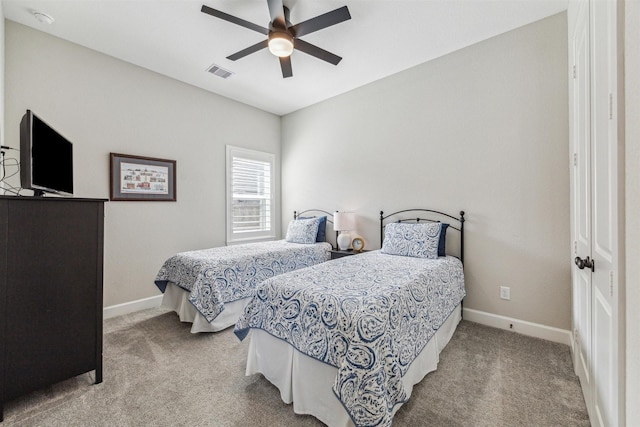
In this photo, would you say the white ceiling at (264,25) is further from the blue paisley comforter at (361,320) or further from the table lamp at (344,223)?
the blue paisley comforter at (361,320)

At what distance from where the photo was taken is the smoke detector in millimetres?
2408

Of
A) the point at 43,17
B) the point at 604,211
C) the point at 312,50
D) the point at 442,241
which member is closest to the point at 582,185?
the point at 604,211

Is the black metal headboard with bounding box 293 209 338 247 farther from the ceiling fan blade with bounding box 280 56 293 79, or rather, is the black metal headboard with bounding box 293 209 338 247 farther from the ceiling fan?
the ceiling fan

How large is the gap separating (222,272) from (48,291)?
48.7 inches

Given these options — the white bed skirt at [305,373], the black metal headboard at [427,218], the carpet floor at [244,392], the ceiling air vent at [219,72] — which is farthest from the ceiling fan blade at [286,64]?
the carpet floor at [244,392]

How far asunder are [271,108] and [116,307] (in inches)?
140

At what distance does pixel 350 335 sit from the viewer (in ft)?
4.59

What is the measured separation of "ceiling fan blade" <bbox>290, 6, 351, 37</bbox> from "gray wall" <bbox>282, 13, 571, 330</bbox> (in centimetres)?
159

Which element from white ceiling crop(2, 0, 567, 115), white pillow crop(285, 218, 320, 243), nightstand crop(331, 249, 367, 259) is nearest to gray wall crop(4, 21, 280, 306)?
white ceiling crop(2, 0, 567, 115)

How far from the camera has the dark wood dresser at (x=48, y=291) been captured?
1.57 metres

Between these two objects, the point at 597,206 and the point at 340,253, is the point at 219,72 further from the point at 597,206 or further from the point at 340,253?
the point at 597,206

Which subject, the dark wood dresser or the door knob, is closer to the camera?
the door knob

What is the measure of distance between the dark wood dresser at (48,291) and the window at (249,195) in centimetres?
237

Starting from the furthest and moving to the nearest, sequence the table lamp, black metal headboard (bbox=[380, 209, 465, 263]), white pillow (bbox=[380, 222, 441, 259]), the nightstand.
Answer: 1. the table lamp
2. the nightstand
3. black metal headboard (bbox=[380, 209, 465, 263])
4. white pillow (bbox=[380, 222, 441, 259])
